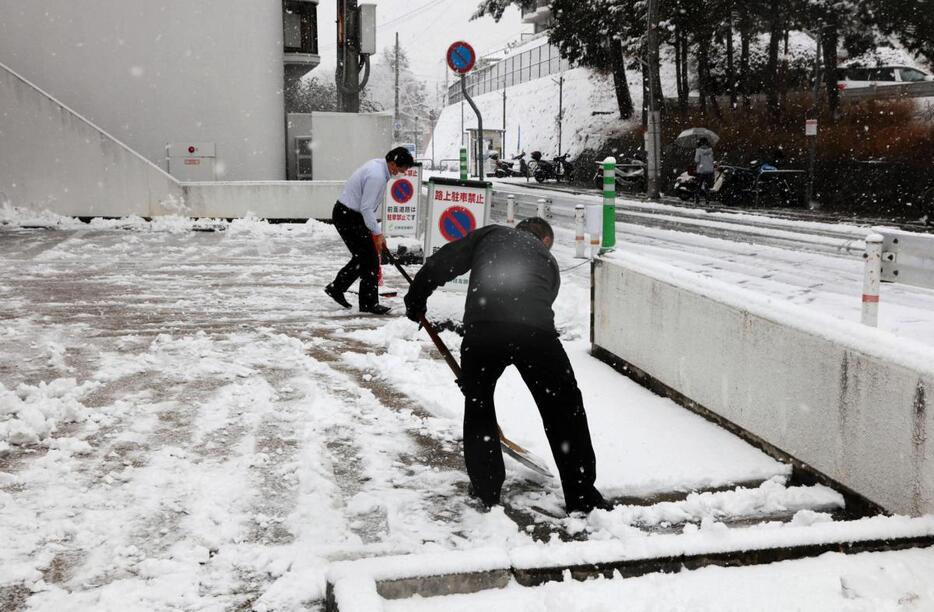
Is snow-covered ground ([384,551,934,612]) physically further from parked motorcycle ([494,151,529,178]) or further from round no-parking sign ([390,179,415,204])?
parked motorcycle ([494,151,529,178])

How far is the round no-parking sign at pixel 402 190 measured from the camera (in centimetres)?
1179

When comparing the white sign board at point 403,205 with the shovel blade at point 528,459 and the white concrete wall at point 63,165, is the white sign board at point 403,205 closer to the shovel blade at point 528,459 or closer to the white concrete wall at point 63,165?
the white concrete wall at point 63,165

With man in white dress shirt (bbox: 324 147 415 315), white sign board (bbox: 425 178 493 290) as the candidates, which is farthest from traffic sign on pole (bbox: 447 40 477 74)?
white sign board (bbox: 425 178 493 290)

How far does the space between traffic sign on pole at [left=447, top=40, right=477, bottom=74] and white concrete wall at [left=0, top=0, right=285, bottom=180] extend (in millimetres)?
10211

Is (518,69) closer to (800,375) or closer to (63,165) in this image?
(63,165)

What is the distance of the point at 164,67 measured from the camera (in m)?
19.6

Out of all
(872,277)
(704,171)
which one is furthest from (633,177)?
(872,277)

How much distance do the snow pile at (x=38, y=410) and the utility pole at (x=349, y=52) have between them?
15.8 m

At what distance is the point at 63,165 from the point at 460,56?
30.0ft

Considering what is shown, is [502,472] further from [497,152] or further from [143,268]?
[497,152]

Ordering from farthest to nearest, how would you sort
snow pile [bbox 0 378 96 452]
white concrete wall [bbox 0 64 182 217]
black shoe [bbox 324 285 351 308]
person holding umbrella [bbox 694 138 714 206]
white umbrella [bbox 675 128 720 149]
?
1. white umbrella [bbox 675 128 720 149]
2. person holding umbrella [bbox 694 138 714 206]
3. white concrete wall [bbox 0 64 182 217]
4. black shoe [bbox 324 285 351 308]
5. snow pile [bbox 0 378 96 452]

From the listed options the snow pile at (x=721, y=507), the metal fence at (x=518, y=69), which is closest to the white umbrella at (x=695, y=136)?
the metal fence at (x=518, y=69)

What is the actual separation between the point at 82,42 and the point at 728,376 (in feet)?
59.0

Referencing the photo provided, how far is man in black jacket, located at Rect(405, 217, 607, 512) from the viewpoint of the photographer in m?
3.99
